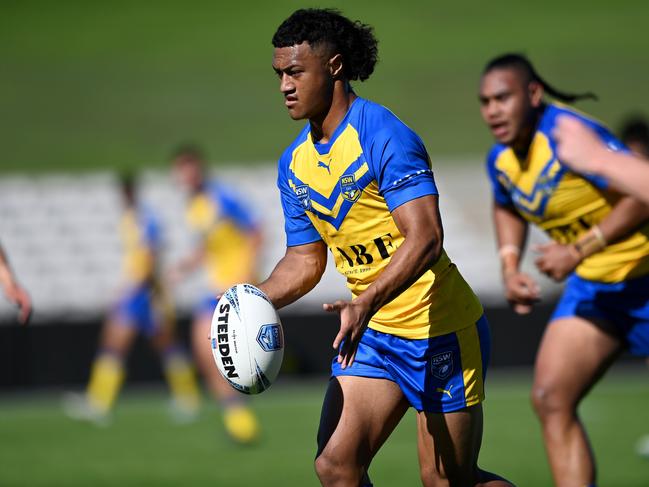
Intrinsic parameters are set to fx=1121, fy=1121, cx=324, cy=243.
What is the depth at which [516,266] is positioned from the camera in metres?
6.30

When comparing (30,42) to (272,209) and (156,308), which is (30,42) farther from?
(156,308)

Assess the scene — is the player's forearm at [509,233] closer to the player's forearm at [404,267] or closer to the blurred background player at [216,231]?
the player's forearm at [404,267]

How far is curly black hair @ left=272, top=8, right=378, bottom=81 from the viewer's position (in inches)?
190

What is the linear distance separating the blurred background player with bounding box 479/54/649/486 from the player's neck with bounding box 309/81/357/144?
136cm

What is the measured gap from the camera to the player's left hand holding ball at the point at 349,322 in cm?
420

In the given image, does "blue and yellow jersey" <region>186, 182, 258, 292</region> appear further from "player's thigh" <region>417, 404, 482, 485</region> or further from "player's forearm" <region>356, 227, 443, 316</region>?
"player's forearm" <region>356, 227, 443, 316</region>

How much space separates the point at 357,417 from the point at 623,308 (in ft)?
6.48

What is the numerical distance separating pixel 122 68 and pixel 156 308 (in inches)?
854

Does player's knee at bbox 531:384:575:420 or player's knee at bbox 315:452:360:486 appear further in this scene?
player's knee at bbox 531:384:575:420

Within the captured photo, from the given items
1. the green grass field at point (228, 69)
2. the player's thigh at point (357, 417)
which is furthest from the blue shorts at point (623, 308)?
the green grass field at point (228, 69)

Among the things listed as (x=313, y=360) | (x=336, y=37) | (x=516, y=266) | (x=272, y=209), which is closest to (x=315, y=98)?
(x=336, y=37)

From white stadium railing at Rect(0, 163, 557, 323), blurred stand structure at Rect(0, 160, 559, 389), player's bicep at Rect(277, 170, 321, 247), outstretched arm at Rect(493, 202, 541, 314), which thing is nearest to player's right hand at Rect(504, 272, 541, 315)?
outstretched arm at Rect(493, 202, 541, 314)

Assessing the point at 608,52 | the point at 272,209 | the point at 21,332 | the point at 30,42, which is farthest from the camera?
the point at 30,42

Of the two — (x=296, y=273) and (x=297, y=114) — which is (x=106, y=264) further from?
(x=297, y=114)
